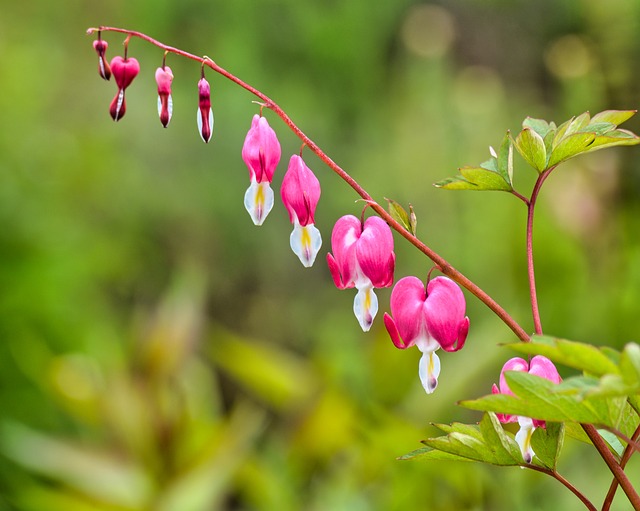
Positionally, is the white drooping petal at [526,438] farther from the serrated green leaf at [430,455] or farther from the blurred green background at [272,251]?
the blurred green background at [272,251]

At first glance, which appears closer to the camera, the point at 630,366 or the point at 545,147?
the point at 630,366

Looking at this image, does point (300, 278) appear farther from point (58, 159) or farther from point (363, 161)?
point (58, 159)

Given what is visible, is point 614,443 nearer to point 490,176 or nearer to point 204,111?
point 490,176

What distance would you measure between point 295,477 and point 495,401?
1.19 m

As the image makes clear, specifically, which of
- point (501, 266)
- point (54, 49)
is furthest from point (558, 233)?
point (54, 49)

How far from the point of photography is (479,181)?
452 mm

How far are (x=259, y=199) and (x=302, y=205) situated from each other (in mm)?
24

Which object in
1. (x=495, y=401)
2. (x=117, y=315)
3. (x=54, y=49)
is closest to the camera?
(x=495, y=401)

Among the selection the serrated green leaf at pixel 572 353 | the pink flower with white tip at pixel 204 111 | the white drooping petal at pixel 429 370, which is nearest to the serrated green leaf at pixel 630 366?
the serrated green leaf at pixel 572 353

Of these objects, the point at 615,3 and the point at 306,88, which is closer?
the point at 615,3

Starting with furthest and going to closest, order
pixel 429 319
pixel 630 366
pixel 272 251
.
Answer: pixel 272 251 → pixel 429 319 → pixel 630 366

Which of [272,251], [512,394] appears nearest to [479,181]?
[512,394]

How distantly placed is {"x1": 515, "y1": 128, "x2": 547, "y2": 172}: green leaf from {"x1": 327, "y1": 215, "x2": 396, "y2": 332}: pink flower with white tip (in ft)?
0.27

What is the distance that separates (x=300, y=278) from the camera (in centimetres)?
282
